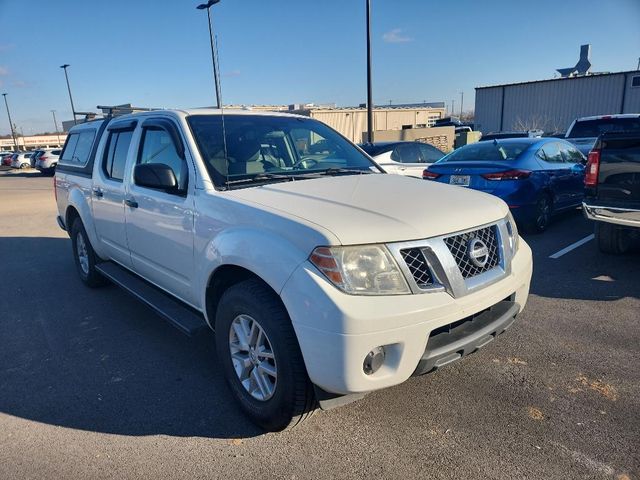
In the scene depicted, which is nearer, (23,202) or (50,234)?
(50,234)

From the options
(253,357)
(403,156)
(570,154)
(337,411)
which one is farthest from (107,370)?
(570,154)

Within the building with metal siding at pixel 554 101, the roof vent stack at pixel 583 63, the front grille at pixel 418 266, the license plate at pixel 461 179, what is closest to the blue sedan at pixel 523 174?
the license plate at pixel 461 179

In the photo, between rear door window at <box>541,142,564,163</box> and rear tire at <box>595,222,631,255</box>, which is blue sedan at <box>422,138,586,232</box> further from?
rear tire at <box>595,222,631,255</box>

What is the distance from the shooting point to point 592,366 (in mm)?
3359

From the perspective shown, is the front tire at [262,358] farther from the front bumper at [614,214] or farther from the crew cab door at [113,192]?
the front bumper at [614,214]

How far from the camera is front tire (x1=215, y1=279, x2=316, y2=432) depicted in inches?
96.0

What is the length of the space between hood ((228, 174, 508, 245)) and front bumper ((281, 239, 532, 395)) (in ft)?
0.98

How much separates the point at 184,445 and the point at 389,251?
164 centimetres

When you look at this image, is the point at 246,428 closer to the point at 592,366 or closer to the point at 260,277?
the point at 260,277

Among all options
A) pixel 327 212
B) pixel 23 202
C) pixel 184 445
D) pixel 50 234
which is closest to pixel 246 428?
pixel 184 445

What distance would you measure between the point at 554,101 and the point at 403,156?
29285 millimetres

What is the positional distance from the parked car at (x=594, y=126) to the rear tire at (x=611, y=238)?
16.3 feet

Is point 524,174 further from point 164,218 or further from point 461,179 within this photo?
point 164,218

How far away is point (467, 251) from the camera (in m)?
2.60
